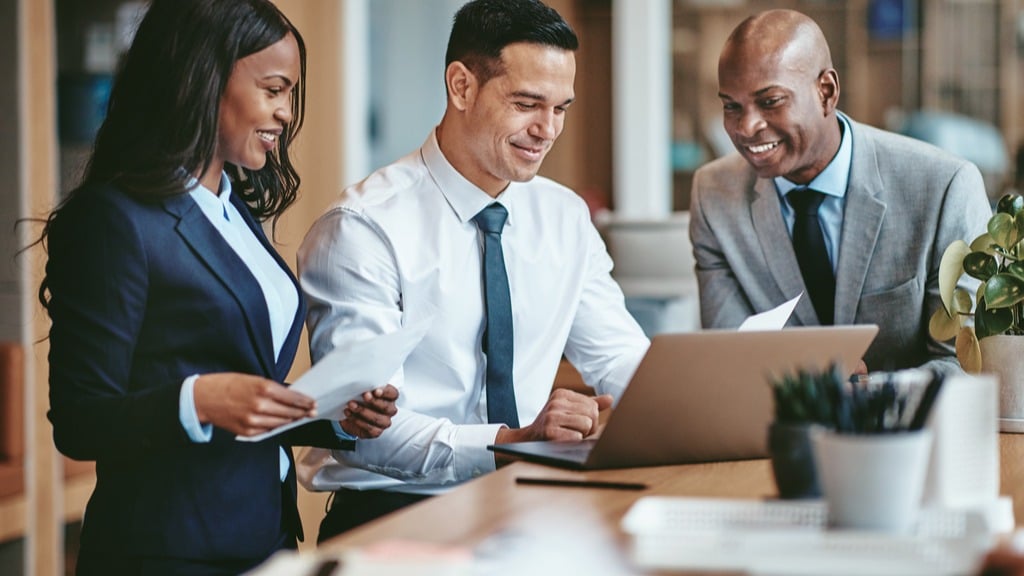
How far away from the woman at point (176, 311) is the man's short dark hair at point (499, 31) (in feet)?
1.36

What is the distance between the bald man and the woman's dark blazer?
41.5 inches

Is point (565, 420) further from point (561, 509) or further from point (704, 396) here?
point (561, 509)

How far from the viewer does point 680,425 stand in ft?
4.83

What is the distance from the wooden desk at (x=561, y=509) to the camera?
43.8 inches

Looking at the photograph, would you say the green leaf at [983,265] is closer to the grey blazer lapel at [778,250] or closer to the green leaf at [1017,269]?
the green leaf at [1017,269]

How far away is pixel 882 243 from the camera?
2.21 m

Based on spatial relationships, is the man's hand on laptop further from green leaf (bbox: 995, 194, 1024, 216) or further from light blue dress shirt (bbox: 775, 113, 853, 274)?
light blue dress shirt (bbox: 775, 113, 853, 274)

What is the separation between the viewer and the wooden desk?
3.65 ft

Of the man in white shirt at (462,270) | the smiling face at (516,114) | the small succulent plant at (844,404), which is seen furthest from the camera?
the smiling face at (516,114)

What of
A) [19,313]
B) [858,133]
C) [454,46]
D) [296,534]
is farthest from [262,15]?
[19,313]

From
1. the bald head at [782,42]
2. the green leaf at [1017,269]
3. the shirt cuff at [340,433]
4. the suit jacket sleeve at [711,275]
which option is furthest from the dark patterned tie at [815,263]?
the shirt cuff at [340,433]

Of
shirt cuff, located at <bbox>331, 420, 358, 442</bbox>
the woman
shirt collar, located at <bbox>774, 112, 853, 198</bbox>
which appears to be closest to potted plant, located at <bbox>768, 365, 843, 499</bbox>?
the woman

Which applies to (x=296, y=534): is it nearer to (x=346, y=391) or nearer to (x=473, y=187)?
(x=346, y=391)

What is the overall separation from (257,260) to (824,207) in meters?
1.12
